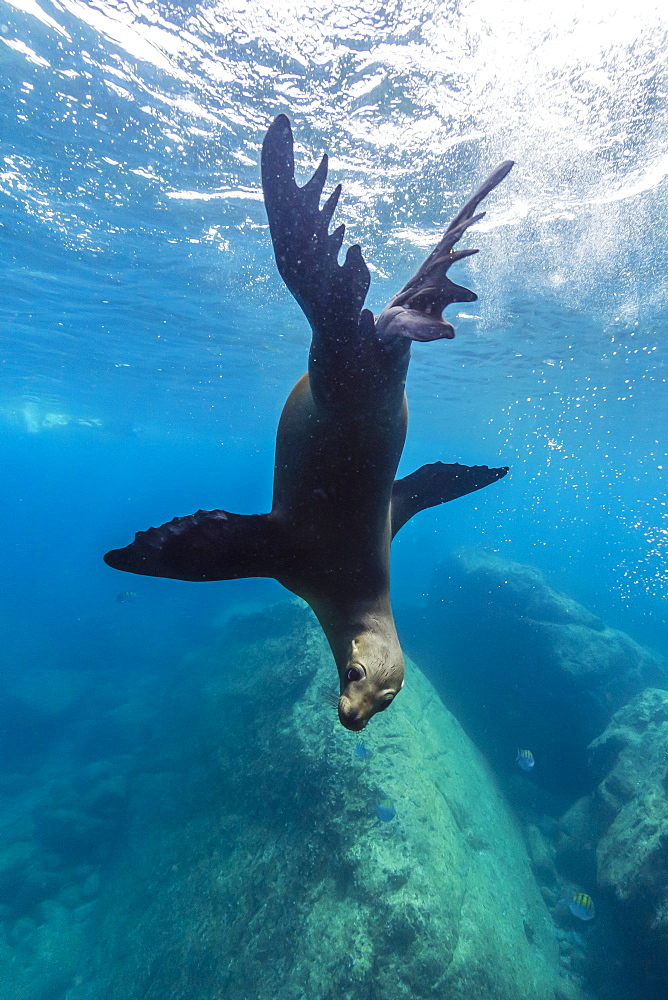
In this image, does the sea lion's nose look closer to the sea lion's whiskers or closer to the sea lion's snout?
the sea lion's snout

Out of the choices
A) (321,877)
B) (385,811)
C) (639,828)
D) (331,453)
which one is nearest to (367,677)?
(331,453)

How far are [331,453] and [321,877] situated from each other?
640 centimetres

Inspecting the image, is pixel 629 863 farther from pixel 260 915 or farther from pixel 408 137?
pixel 408 137

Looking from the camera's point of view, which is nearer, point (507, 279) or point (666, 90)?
point (666, 90)

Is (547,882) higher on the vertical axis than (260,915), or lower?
lower

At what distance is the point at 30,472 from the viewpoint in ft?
522

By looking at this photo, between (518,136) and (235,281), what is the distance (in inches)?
341

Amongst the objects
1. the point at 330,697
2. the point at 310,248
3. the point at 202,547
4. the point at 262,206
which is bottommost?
the point at 330,697

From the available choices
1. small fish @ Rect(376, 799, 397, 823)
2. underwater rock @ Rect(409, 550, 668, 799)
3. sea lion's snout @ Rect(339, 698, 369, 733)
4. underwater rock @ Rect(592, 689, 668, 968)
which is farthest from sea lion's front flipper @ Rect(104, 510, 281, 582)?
underwater rock @ Rect(409, 550, 668, 799)

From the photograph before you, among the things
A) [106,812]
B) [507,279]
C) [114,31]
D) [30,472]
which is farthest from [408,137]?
[30,472]

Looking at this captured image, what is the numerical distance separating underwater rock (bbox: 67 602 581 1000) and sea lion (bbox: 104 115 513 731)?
5461mm

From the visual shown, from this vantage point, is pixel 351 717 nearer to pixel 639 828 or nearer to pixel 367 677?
pixel 367 677

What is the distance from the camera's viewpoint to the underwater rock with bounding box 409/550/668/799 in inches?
480

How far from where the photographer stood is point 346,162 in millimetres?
8594
